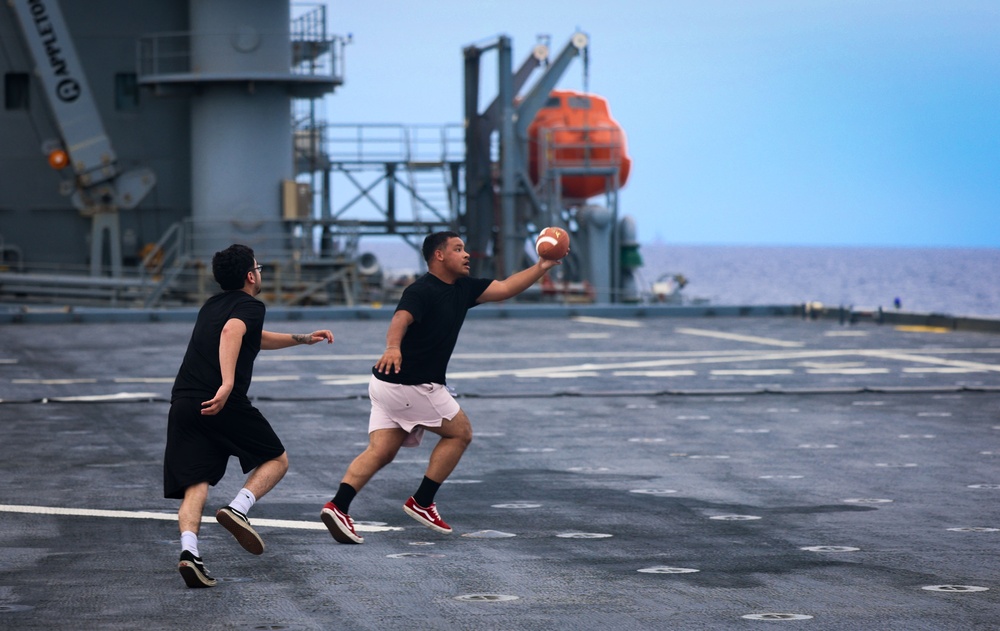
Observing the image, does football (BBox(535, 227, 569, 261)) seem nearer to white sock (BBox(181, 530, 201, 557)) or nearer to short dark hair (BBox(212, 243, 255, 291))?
short dark hair (BBox(212, 243, 255, 291))

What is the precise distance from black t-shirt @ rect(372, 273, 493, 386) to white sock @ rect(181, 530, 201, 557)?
1696 millimetres

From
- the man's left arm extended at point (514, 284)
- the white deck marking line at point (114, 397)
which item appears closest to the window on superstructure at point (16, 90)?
the white deck marking line at point (114, 397)

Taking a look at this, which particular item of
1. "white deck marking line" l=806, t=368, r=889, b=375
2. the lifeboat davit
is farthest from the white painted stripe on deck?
the lifeboat davit

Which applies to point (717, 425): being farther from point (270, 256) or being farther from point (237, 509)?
point (270, 256)

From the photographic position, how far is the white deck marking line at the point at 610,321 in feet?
86.9

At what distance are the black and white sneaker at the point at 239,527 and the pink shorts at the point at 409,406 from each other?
122 cm

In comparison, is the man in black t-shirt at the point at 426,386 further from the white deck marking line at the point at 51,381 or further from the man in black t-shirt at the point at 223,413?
the white deck marking line at the point at 51,381

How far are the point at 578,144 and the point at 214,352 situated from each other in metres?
32.3

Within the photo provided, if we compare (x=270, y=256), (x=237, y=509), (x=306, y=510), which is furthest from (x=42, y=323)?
(x=237, y=509)

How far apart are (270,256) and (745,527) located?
26678mm

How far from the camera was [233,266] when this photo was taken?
7.20 meters

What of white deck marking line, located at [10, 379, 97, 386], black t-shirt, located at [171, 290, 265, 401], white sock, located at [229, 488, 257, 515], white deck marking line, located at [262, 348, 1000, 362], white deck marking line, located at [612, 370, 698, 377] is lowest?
white deck marking line, located at [10, 379, 97, 386]

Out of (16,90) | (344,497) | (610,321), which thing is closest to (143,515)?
(344,497)

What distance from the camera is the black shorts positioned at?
7.03m
